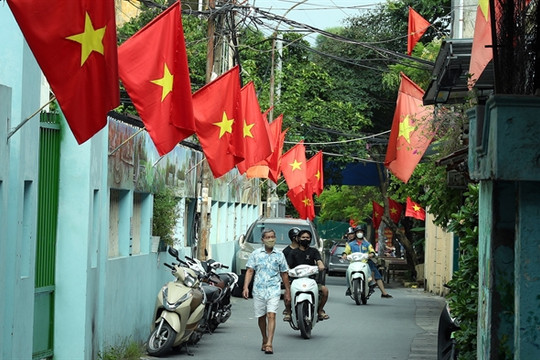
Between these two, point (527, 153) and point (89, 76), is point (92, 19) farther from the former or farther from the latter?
point (527, 153)

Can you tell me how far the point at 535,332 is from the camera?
20.2ft

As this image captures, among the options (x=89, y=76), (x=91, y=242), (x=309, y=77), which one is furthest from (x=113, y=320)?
(x=309, y=77)

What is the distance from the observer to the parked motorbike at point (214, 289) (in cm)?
1675

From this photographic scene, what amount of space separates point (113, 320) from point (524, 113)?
28.2 ft

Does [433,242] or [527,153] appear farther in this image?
[433,242]

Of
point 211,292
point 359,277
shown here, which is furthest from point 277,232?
point 211,292

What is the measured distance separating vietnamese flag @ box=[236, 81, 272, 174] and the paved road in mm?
3044

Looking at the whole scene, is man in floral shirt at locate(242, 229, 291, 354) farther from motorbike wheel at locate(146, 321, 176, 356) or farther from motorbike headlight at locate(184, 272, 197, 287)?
motorbike wheel at locate(146, 321, 176, 356)

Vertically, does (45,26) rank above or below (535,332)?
above

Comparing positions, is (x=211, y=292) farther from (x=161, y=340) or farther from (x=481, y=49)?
(x=481, y=49)

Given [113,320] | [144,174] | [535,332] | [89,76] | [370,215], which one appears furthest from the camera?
[370,215]

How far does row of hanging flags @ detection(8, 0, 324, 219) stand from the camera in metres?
7.45

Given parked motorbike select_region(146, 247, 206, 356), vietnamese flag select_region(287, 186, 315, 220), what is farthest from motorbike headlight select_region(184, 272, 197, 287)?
vietnamese flag select_region(287, 186, 315, 220)

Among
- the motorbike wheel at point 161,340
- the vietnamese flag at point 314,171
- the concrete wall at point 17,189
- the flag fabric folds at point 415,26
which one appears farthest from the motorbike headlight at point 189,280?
the vietnamese flag at point 314,171
